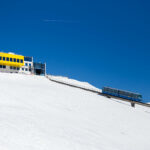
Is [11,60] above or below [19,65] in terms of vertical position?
above

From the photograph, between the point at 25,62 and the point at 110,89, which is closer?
the point at 110,89

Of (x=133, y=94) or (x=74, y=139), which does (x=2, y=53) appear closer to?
(x=133, y=94)

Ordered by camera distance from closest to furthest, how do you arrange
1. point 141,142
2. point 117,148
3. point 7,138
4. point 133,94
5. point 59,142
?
point 7,138, point 59,142, point 117,148, point 141,142, point 133,94

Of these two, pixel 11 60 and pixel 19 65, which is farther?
pixel 19 65

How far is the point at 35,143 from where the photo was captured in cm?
518

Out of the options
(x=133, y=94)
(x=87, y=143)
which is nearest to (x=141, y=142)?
(x=87, y=143)

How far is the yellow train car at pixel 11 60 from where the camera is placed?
48938 mm

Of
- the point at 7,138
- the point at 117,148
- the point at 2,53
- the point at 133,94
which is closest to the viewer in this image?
the point at 7,138

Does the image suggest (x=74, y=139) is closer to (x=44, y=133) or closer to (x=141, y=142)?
(x=44, y=133)

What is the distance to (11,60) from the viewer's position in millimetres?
50250

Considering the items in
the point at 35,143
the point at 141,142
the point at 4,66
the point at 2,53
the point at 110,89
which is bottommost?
the point at 141,142

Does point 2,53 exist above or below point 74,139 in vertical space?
above

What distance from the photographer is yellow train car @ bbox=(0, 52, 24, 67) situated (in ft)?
161

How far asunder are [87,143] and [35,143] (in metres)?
2.47
